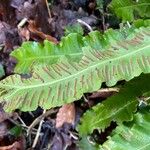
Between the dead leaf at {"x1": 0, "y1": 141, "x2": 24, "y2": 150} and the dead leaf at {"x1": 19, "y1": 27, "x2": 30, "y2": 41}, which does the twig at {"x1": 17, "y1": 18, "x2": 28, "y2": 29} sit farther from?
the dead leaf at {"x1": 0, "y1": 141, "x2": 24, "y2": 150}

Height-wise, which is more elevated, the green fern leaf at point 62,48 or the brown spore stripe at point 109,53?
the brown spore stripe at point 109,53

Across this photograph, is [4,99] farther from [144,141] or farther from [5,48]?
[5,48]

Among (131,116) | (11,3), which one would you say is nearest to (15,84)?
(131,116)

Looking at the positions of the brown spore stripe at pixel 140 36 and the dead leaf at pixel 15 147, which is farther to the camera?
the dead leaf at pixel 15 147

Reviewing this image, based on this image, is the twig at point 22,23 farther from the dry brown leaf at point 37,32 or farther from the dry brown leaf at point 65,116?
the dry brown leaf at point 65,116

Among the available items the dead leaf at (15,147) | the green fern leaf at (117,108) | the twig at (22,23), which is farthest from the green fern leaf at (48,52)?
the twig at (22,23)

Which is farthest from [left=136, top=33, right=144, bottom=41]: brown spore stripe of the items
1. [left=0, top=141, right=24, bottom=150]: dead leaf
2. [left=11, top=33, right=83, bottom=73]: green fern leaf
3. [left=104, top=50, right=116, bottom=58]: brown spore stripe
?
[left=0, top=141, right=24, bottom=150]: dead leaf
